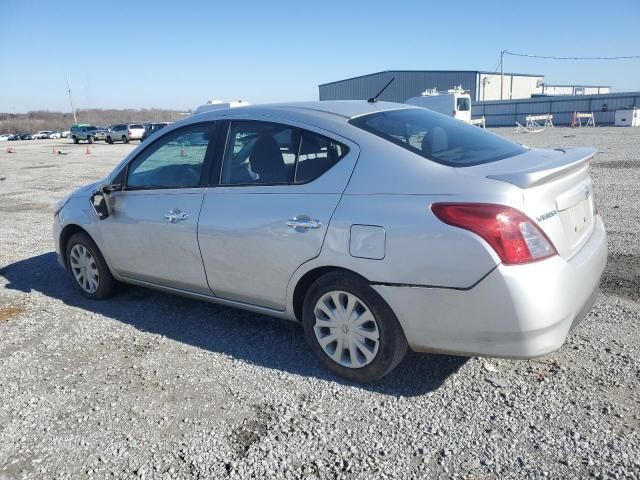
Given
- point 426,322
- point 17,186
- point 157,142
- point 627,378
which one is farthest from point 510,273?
point 17,186

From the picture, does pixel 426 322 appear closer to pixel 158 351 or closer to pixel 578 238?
pixel 578 238

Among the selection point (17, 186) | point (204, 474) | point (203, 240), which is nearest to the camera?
point (204, 474)

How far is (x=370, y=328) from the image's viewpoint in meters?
3.12

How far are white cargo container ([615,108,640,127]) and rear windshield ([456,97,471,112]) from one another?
1012 cm

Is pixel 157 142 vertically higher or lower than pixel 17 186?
higher

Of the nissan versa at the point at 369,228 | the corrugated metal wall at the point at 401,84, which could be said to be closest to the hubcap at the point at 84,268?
the nissan versa at the point at 369,228

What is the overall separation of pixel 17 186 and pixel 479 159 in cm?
1545

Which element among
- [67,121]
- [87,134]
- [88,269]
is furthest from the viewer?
[67,121]

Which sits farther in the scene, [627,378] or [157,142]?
[157,142]

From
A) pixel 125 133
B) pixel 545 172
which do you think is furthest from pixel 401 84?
pixel 545 172

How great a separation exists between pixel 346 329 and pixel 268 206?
95 cm

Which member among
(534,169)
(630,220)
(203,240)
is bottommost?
(630,220)

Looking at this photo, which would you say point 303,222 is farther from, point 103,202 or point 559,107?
point 559,107

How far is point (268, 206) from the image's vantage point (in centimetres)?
340
